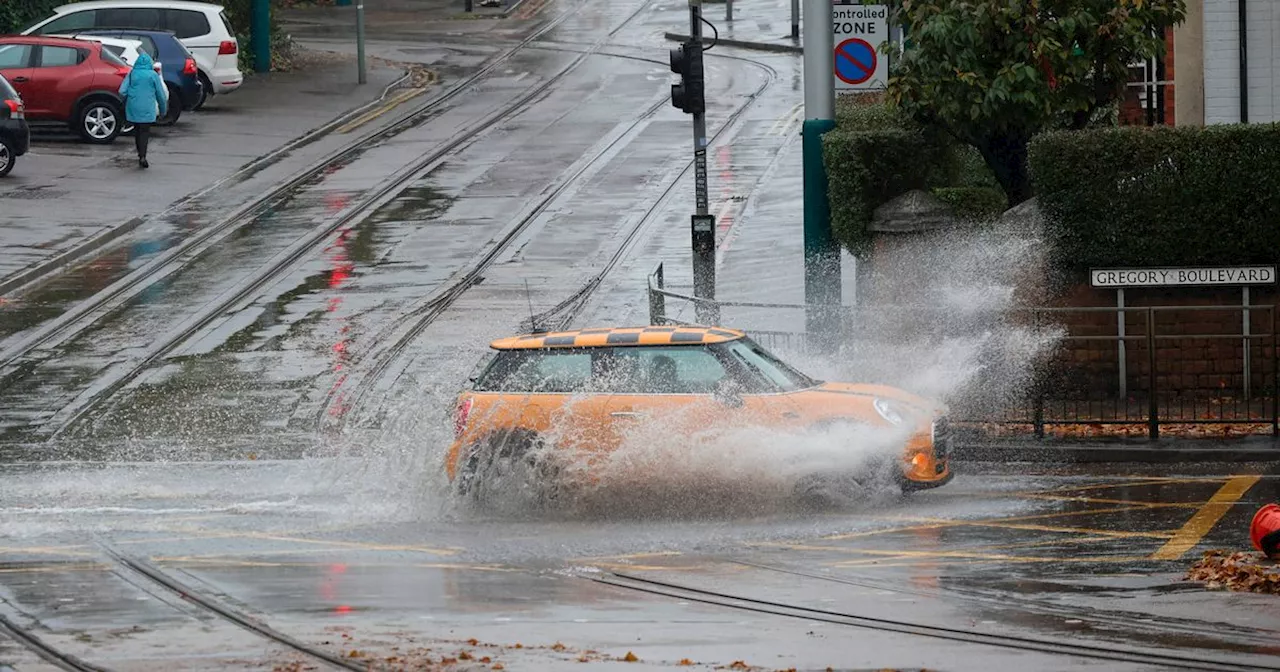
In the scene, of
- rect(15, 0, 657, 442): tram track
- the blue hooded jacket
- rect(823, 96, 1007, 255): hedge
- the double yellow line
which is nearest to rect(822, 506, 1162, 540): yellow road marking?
rect(823, 96, 1007, 255): hedge

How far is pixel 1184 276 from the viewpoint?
20047mm

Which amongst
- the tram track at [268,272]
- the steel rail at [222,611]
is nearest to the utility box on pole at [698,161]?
the tram track at [268,272]

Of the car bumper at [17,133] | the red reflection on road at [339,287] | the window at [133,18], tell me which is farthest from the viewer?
the window at [133,18]

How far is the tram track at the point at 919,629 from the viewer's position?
976cm

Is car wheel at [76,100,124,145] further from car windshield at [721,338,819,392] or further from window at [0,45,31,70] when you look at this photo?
car windshield at [721,338,819,392]

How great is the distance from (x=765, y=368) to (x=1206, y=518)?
340 centimetres

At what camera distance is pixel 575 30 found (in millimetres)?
51531

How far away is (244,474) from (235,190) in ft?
48.3

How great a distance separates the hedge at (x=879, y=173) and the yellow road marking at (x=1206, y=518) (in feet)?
18.1

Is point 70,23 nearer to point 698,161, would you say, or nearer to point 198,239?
point 198,239

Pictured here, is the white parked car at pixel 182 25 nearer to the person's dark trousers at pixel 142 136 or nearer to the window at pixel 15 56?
the window at pixel 15 56

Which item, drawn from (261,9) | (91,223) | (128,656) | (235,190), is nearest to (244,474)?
(128,656)

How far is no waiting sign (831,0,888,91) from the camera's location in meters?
21.5

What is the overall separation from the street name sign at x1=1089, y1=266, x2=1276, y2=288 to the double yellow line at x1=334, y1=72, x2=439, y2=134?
19.8 meters
